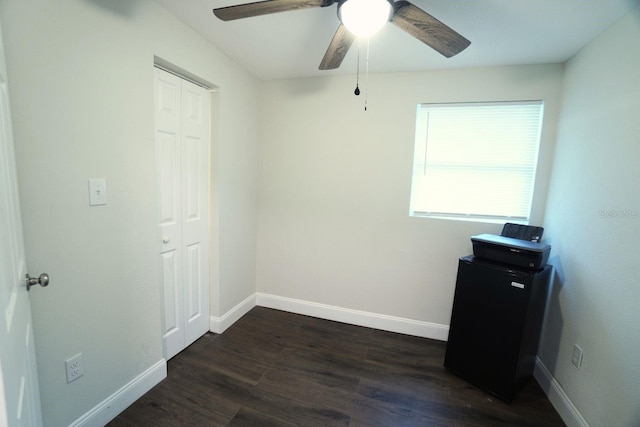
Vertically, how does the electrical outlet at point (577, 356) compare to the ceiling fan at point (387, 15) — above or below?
below

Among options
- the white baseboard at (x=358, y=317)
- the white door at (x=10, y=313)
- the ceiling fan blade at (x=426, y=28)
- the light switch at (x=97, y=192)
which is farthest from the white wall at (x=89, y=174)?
the ceiling fan blade at (x=426, y=28)

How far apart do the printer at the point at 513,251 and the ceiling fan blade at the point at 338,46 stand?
151 centimetres

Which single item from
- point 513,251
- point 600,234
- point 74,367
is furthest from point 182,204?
point 600,234

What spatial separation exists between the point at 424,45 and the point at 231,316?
2.71 m

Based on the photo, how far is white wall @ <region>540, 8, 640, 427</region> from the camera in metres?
1.30

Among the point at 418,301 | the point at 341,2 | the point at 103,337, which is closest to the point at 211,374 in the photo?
the point at 103,337

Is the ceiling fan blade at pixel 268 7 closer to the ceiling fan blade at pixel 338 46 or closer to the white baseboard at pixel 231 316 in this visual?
the ceiling fan blade at pixel 338 46

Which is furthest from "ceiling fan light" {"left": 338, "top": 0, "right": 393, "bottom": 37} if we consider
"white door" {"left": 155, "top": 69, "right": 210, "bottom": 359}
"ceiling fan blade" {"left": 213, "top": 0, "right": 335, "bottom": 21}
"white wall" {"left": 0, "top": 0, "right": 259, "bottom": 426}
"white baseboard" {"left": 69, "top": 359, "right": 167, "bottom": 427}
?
"white baseboard" {"left": 69, "top": 359, "right": 167, "bottom": 427}

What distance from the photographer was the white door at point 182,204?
1.82 meters

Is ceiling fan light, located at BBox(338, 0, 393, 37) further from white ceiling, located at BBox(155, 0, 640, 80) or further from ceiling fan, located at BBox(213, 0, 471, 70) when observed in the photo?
white ceiling, located at BBox(155, 0, 640, 80)

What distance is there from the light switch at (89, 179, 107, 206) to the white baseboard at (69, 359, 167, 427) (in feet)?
3.60

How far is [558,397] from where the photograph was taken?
1.69 metres

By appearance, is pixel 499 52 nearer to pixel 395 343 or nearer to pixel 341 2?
pixel 341 2

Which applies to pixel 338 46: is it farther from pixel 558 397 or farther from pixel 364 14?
pixel 558 397
